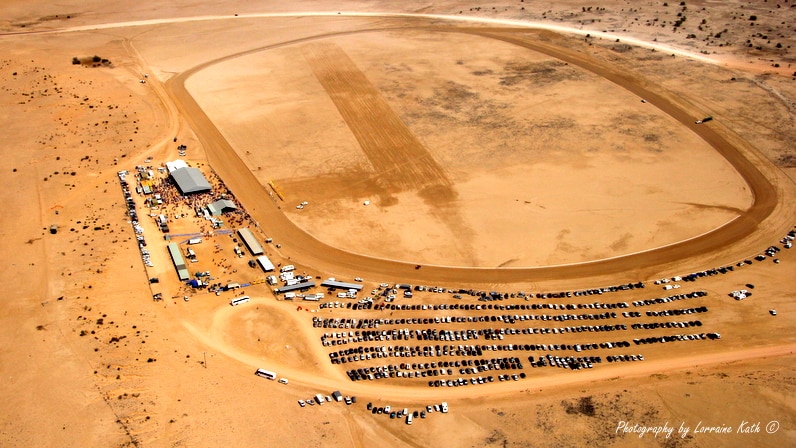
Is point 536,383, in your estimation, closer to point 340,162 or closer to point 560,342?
point 560,342

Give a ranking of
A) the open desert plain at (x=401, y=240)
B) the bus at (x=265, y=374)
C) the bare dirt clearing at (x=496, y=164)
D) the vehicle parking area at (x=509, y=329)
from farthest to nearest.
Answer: the bare dirt clearing at (x=496, y=164)
the vehicle parking area at (x=509, y=329)
the bus at (x=265, y=374)
the open desert plain at (x=401, y=240)

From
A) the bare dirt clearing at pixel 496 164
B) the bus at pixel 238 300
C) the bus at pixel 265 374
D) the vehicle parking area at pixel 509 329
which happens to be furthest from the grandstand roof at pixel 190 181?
the bus at pixel 265 374

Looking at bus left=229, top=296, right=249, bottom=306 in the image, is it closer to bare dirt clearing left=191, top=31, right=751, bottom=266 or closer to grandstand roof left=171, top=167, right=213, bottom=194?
bare dirt clearing left=191, top=31, right=751, bottom=266

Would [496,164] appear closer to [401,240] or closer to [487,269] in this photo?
[401,240]

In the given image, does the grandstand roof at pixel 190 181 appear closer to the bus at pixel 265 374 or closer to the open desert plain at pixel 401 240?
the open desert plain at pixel 401 240

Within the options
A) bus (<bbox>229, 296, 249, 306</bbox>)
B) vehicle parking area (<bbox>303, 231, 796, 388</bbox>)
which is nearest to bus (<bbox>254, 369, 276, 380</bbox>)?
vehicle parking area (<bbox>303, 231, 796, 388</bbox>)

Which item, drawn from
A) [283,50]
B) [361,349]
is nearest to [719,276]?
[361,349]

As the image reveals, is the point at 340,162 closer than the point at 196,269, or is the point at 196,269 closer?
the point at 196,269
